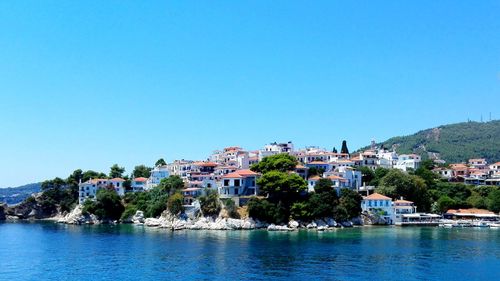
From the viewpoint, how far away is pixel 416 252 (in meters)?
42.1

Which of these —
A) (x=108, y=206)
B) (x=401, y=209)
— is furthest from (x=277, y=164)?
(x=108, y=206)

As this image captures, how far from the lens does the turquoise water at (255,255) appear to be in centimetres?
3341

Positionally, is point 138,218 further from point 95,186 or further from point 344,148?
point 344,148

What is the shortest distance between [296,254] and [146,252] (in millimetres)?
12318

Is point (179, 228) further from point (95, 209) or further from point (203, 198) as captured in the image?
point (95, 209)

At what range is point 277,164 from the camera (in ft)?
226

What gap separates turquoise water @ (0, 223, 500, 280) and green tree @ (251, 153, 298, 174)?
13.1 meters

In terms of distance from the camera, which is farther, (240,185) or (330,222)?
(240,185)

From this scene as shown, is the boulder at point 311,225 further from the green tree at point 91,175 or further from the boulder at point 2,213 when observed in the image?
the boulder at point 2,213

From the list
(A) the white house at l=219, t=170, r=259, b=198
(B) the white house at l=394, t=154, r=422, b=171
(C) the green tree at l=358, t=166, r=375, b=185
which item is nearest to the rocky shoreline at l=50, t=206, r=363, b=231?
(A) the white house at l=219, t=170, r=259, b=198

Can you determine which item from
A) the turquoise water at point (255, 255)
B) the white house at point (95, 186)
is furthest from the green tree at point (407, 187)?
the white house at point (95, 186)

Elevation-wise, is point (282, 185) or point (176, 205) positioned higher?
point (282, 185)

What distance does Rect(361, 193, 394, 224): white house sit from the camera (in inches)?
2635

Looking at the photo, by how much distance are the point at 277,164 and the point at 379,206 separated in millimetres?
14181
